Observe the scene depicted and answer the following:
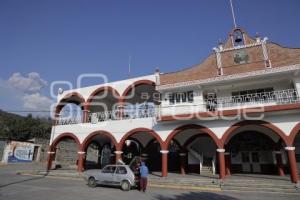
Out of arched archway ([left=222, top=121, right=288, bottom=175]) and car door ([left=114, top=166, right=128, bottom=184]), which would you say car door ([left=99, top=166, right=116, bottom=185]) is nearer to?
car door ([left=114, top=166, right=128, bottom=184])

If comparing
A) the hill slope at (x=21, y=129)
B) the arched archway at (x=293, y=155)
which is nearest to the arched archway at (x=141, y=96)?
the arched archway at (x=293, y=155)

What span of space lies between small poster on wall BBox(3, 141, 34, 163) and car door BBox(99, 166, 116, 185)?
70.4ft

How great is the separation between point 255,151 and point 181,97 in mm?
7200

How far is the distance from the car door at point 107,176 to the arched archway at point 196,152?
6.81 metres

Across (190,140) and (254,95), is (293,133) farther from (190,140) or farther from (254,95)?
(190,140)

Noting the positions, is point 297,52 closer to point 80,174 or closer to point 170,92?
point 170,92

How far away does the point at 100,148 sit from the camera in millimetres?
25750

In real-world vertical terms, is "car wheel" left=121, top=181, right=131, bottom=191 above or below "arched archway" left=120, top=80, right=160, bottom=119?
below

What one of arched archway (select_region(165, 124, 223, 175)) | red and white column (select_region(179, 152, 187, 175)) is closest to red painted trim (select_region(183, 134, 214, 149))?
arched archway (select_region(165, 124, 223, 175))

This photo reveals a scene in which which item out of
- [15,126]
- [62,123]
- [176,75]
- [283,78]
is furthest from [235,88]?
[15,126]

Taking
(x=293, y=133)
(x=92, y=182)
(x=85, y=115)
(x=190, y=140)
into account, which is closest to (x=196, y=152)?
(x=190, y=140)

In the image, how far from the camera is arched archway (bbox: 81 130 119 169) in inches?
794

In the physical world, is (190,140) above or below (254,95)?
below

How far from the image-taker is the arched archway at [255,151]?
55.9 feet
